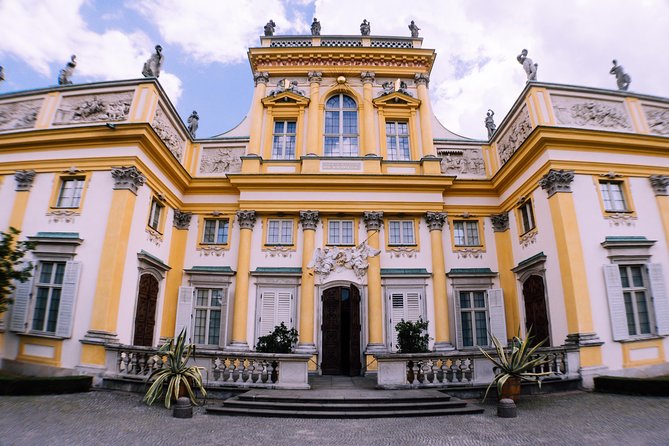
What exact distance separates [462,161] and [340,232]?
21.3ft

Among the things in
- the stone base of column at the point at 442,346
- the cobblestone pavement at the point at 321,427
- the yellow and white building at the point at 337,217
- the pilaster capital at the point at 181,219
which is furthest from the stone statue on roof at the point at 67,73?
the stone base of column at the point at 442,346

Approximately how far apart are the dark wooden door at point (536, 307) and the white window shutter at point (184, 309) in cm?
1234

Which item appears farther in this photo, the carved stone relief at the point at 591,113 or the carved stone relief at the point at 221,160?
the carved stone relief at the point at 221,160

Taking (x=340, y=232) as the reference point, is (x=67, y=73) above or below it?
above

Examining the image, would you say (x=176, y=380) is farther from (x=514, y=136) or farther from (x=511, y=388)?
(x=514, y=136)

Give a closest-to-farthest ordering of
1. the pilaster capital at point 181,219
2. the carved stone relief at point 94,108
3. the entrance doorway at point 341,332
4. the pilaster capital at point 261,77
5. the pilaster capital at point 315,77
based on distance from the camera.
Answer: the carved stone relief at point 94,108
the entrance doorway at point 341,332
the pilaster capital at point 181,219
the pilaster capital at point 315,77
the pilaster capital at point 261,77

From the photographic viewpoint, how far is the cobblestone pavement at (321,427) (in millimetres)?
6352

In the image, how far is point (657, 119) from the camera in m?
14.0

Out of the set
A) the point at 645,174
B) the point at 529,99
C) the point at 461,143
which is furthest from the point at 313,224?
the point at 645,174

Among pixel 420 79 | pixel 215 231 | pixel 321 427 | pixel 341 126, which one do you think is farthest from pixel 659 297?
pixel 215 231

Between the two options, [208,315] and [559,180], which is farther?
[208,315]

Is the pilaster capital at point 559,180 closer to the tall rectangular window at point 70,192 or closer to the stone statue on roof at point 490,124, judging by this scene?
the stone statue on roof at point 490,124

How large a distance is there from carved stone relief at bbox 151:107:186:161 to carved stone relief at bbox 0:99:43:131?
4415 mm

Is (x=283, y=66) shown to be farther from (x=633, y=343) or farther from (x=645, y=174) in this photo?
(x=633, y=343)
